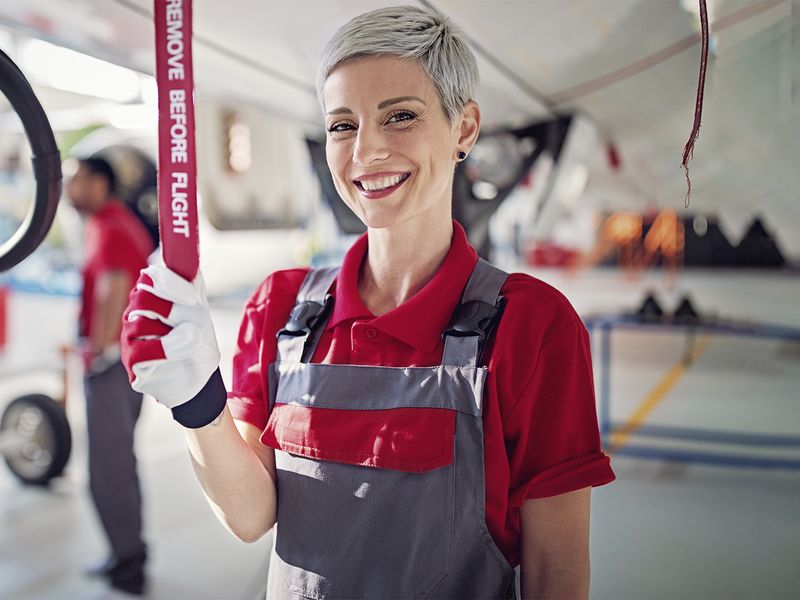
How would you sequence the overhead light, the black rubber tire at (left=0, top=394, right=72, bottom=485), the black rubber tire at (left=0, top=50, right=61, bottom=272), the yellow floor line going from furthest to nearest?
the yellow floor line < the black rubber tire at (left=0, top=394, right=72, bottom=485) < the overhead light < the black rubber tire at (left=0, top=50, right=61, bottom=272)

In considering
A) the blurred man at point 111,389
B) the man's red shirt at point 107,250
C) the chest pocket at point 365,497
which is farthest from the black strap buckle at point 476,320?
the man's red shirt at point 107,250

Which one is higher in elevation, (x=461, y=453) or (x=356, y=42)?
(x=356, y=42)

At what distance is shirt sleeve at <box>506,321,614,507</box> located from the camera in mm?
853

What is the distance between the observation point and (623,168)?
403cm

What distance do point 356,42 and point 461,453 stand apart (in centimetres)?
54

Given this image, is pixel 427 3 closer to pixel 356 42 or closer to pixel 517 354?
pixel 356 42

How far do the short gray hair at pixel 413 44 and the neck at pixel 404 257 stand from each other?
17 cm

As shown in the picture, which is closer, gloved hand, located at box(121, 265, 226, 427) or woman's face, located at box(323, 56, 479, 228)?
gloved hand, located at box(121, 265, 226, 427)

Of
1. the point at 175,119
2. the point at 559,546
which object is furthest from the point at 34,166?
the point at 559,546

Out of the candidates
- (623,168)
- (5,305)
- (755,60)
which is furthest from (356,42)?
(5,305)

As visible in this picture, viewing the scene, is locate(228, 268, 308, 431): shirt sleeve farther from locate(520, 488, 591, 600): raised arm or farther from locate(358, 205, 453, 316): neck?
locate(520, 488, 591, 600): raised arm

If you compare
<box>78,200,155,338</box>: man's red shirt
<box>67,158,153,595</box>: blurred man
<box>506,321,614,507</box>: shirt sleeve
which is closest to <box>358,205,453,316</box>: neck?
<box>506,321,614,507</box>: shirt sleeve

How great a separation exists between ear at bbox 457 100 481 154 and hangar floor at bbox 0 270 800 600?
2.94 ft

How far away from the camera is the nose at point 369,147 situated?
2.77 ft
